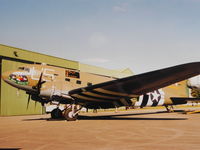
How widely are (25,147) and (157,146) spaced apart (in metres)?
3.78

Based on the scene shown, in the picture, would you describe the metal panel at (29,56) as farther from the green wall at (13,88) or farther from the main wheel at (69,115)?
the main wheel at (69,115)

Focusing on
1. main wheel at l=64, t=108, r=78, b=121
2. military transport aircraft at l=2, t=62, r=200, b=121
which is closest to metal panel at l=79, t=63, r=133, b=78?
military transport aircraft at l=2, t=62, r=200, b=121

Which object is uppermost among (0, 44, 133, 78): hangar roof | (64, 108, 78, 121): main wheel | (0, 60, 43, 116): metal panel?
(0, 44, 133, 78): hangar roof

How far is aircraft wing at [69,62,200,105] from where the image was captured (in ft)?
43.4

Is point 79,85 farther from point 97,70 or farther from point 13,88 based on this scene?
point 97,70

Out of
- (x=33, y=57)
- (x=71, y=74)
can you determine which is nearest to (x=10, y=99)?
(x=33, y=57)

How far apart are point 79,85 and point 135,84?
203 inches

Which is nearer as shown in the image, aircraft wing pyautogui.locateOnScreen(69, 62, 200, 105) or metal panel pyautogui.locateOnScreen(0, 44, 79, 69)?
aircraft wing pyautogui.locateOnScreen(69, 62, 200, 105)

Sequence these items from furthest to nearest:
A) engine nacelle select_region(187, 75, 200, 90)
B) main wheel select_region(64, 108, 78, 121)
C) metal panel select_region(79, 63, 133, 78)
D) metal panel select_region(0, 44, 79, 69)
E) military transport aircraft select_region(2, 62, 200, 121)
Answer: metal panel select_region(79, 63, 133, 78), metal panel select_region(0, 44, 79, 69), engine nacelle select_region(187, 75, 200, 90), main wheel select_region(64, 108, 78, 121), military transport aircraft select_region(2, 62, 200, 121)

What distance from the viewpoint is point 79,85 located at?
1797 cm

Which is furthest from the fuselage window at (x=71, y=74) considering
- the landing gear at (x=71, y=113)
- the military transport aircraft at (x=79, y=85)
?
the landing gear at (x=71, y=113)

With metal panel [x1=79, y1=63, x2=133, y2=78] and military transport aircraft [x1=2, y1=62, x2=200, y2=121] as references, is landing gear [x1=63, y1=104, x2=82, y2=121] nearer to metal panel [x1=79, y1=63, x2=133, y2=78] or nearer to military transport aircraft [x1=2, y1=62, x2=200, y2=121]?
military transport aircraft [x1=2, y1=62, x2=200, y2=121]

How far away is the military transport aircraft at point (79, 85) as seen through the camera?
46.8ft

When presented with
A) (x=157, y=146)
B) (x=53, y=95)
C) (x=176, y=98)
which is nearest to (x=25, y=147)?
(x=157, y=146)
